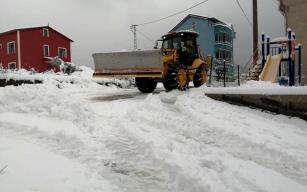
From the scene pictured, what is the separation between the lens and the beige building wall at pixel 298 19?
2270 centimetres

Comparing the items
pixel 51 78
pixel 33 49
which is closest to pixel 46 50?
pixel 33 49

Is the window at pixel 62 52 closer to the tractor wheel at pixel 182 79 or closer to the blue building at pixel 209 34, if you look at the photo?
the blue building at pixel 209 34

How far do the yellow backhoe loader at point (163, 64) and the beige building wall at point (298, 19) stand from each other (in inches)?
367

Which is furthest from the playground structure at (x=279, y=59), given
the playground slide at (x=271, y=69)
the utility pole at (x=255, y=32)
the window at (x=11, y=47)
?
the window at (x=11, y=47)

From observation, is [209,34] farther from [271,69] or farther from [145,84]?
[145,84]

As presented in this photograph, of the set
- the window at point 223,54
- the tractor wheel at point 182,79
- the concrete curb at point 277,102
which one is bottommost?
the concrete curb at point 277,102

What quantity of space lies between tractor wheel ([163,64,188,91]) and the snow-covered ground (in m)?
5.34

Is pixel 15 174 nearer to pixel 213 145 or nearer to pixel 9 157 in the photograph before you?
pixel 9 157

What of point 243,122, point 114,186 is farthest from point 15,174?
point 243,122

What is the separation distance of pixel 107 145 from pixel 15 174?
6.24 feet

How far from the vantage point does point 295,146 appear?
244 inches

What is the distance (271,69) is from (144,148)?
44.0 ft

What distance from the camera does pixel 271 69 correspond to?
57.3 ft

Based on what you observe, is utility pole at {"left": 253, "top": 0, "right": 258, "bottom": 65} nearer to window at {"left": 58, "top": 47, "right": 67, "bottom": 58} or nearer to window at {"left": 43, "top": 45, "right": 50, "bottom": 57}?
window at {"left": 43, "top": 45, "right": 50, "bottom": 57}
